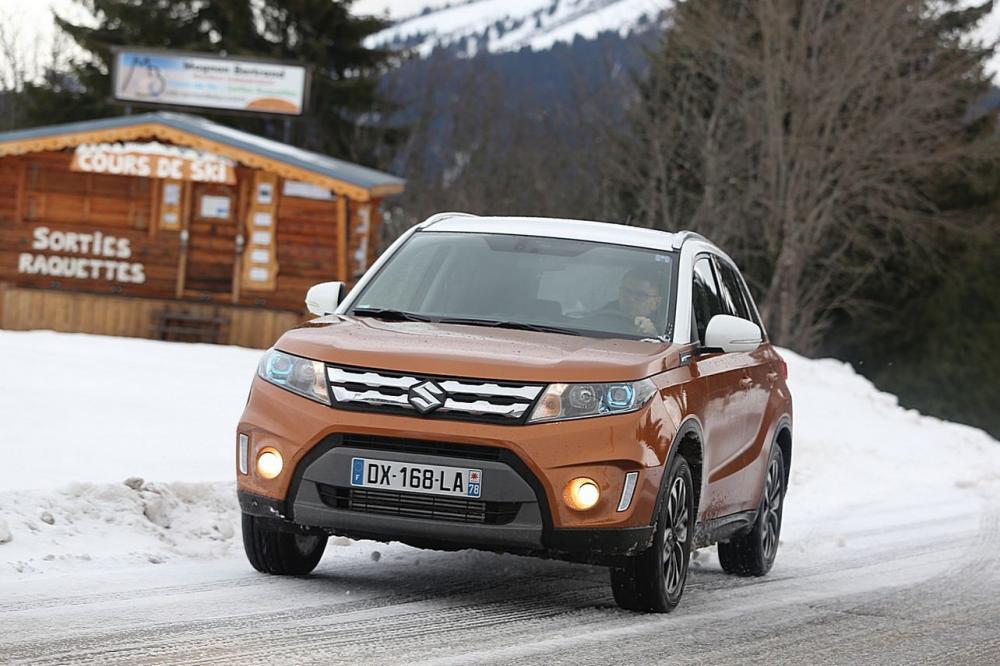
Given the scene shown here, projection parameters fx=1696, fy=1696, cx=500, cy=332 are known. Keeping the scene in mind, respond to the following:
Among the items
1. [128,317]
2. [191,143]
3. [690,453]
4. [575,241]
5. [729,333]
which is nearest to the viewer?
[690,453]

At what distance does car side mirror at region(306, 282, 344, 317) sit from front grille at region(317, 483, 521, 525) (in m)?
1.46

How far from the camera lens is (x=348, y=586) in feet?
24.3

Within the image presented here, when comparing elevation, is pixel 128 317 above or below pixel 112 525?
below

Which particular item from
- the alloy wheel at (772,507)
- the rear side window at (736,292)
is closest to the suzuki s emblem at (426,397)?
the rear side window at (736,292)

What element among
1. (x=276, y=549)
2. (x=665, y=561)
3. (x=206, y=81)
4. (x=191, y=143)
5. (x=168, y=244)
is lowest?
(x=276, y=549)

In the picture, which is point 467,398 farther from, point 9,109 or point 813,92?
point 9,109

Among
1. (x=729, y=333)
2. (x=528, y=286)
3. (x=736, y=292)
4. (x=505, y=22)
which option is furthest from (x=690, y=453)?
(x=505, y=22)

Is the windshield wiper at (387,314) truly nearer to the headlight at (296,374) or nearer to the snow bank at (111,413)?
the headlight at (296,374)

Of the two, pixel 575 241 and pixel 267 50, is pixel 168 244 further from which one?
pixel 267 50

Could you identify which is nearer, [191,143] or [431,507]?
[431,507]

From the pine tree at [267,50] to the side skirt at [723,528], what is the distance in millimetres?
43062

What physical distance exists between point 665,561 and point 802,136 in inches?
1309

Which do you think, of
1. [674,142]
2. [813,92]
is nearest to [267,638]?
[813,92]

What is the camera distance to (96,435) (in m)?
11.2
